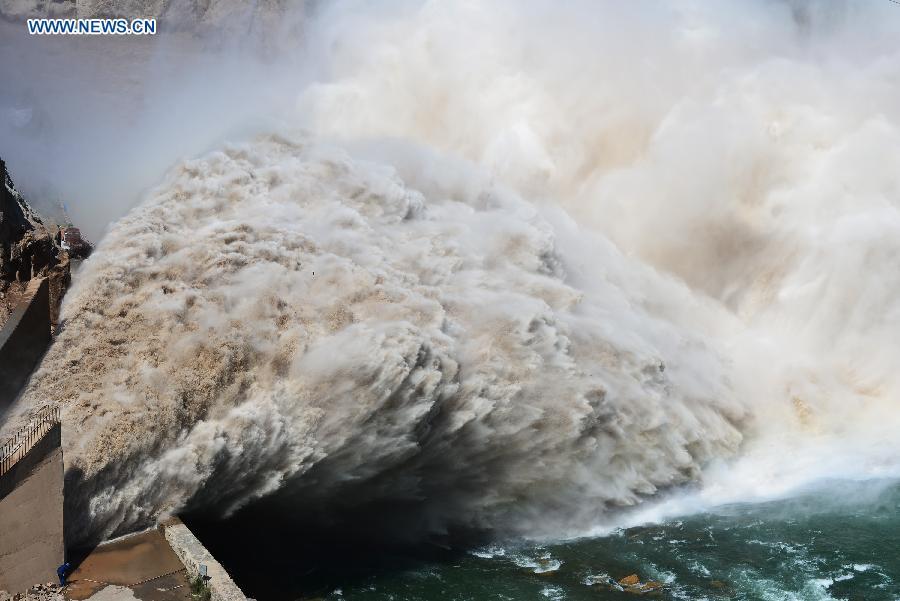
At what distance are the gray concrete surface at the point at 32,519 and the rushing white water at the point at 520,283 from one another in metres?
1.00

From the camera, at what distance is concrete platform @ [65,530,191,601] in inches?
533

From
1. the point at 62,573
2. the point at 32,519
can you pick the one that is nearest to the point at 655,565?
the point at 62,573

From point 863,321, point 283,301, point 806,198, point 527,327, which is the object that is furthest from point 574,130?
point 283,301

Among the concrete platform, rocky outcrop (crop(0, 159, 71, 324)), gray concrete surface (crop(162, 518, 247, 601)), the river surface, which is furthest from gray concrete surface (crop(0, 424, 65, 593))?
rocky outcrop (crop(0, 159, 71, 324))

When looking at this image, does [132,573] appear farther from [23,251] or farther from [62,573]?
[23,251]

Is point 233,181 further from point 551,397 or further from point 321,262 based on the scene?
point 551,397

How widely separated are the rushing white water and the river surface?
50.2 inches

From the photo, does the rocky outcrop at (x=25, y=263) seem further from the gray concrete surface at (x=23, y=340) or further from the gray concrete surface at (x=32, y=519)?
the gray concrete surface at (x=32, y=519)

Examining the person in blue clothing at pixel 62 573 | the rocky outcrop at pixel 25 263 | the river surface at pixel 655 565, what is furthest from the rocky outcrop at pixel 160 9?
the person in blue clothing at pixel 62 573

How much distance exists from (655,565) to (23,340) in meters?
13.0

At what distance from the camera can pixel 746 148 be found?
30.8 meters

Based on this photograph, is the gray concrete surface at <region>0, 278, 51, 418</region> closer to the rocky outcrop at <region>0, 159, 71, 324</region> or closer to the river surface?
the rocky outcrop at <region>0, 159, 71, 324</region>

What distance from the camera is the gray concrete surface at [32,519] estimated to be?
13414mm

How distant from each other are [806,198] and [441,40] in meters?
15.4
